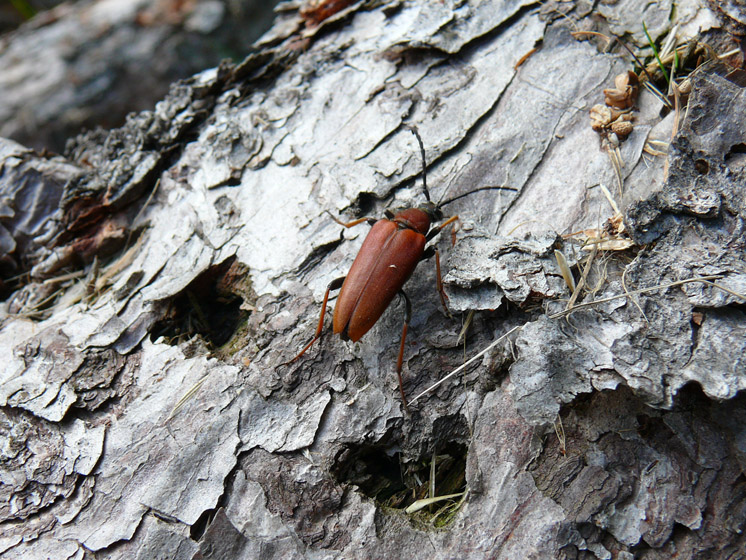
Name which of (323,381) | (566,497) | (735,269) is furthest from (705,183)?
(323,381)

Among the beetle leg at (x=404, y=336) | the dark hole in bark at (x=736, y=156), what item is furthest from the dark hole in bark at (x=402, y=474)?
the dark hole in bark at (x=736, y=156)

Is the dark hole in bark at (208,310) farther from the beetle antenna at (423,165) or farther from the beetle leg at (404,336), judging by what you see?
the beetle antenna at (423,165)

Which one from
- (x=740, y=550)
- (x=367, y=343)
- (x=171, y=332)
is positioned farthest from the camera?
(x=171, y=332)

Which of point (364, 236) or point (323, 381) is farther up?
point (364, 236)

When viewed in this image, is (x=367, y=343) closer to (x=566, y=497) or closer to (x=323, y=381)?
(x=323, y=381)

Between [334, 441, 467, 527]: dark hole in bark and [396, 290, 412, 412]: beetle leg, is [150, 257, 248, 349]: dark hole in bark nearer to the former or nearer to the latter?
[396, 290, 412, 412]: beetle leg

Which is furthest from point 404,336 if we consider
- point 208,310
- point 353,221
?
point 208,310
